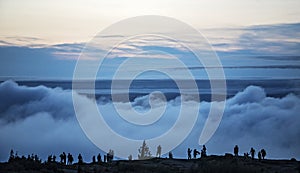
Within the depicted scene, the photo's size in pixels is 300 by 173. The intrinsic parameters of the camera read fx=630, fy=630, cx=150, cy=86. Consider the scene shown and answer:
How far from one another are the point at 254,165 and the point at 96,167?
11.6m

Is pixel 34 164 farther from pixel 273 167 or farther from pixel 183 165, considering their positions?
pixel 273 167

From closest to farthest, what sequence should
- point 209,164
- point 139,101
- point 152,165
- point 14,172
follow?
point 14,172
point 209,164
point 152,165
point 139,101

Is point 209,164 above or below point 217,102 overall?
below

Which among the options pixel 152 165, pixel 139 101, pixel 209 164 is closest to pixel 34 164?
pixel 152 165

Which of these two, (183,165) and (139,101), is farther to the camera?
(139,101)

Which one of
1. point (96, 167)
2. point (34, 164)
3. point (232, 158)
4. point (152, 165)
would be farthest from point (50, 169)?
point (232, 158)

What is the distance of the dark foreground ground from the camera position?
4203cm

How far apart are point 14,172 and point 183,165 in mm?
13685

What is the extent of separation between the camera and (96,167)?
4534cm

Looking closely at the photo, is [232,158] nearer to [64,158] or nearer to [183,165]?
[183,165]

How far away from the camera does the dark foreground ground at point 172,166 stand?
138 feet

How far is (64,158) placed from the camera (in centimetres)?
4850

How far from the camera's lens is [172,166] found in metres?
47.2

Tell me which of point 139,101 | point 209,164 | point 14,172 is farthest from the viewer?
point 139,101
